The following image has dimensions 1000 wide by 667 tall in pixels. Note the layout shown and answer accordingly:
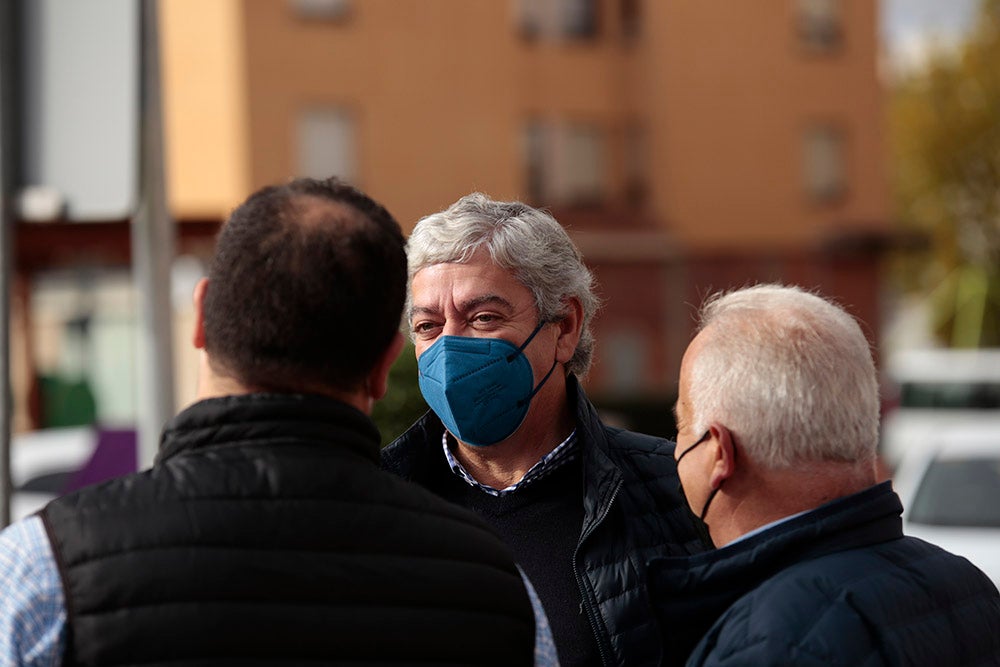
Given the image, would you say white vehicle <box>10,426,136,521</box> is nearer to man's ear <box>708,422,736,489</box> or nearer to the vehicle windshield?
the vehicle windshield

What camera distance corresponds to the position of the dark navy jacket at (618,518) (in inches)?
116

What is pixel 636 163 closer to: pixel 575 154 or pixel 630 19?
pixel 575 154

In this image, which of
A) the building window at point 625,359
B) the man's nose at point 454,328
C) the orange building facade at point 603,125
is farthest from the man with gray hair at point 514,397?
the building window at point 625,359

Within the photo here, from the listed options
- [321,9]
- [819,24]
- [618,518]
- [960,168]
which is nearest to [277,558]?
[618,518]

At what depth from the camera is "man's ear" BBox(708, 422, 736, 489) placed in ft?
7.95

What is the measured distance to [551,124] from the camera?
28.0 m

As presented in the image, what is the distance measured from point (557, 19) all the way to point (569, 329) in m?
25.6

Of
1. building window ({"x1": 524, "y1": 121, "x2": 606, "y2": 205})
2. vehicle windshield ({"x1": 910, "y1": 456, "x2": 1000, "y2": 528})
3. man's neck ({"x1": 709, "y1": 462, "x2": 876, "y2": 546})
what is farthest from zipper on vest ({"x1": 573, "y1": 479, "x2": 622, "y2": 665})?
building window ({"x1": 524, "y1": 121, "x2": 606, "y2": 205})

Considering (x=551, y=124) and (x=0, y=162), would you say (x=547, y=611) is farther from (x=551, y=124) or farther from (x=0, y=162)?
(x=551, y=124)

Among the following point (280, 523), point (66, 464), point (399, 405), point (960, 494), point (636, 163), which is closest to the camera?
point (280, 523)

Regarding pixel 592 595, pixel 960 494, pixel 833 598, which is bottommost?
pixel 960 494

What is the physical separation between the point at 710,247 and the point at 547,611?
88.5 feet

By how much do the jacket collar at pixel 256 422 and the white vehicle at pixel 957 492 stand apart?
228 inches

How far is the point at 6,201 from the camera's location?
434cm
